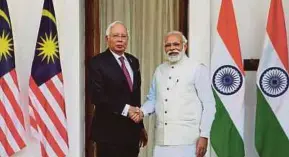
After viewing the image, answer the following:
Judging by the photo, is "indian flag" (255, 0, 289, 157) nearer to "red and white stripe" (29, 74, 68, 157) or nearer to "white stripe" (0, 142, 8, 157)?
"red and white stripe" (29, 74, 68, 157)

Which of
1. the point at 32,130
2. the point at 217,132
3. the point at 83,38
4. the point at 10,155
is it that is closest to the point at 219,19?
the point at 217,132

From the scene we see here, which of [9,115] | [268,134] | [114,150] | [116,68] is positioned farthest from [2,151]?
[268,134]

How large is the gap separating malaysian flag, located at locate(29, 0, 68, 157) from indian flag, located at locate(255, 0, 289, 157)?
5.20ft

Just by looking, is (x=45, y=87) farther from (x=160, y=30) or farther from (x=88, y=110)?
(x=160, y=30)

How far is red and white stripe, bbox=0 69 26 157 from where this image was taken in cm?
394

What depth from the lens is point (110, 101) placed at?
3332 mm

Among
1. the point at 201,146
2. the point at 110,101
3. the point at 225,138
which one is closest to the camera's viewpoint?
the point at 201,146

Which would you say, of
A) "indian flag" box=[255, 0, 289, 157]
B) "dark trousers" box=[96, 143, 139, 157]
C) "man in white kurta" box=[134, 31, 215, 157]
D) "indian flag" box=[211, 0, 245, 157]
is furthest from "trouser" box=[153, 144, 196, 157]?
"indian flag" box=[255, 0, 289, 157]

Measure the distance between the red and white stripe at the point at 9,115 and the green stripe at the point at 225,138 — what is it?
1.58 m

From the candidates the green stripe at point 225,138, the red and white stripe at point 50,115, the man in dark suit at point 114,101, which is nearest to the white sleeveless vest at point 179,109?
the man in dark suit at point 114,101

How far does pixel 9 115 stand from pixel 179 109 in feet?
5.01

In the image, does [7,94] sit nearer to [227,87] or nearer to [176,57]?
[176,57]

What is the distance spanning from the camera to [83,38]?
176 inches

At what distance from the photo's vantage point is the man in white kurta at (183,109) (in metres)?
3.20
